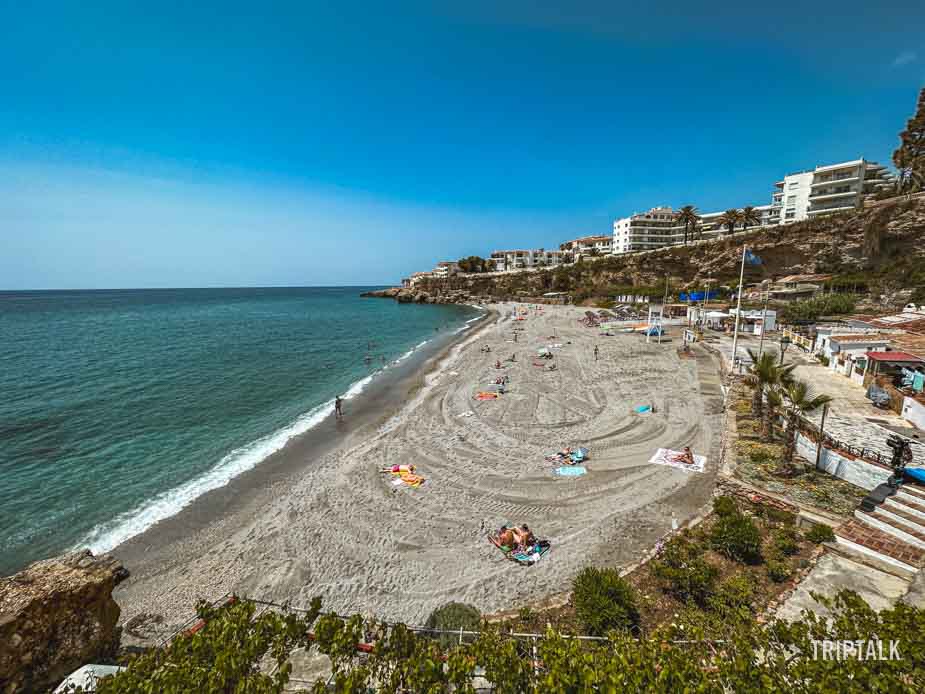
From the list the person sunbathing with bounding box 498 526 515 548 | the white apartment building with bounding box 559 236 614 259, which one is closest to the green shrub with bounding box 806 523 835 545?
the person sunbathing with bounding box 498 526 515 548

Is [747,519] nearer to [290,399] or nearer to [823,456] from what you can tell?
[823,456]

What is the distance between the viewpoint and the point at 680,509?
11.8 meters

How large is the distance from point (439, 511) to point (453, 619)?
4.76 meters

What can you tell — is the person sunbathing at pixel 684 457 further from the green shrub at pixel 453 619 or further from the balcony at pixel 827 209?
the balcony at pixel 827 209

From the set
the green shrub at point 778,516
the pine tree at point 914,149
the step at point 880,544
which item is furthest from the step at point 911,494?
the pine tree at point 914,149

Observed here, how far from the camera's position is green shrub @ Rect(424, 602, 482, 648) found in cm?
745

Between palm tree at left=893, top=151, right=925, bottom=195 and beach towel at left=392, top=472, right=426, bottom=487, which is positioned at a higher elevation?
palm tree at left=893, top=151, right=925, bottom=195

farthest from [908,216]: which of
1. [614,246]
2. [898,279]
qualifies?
[614,246]

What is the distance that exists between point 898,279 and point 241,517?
68.2 metres

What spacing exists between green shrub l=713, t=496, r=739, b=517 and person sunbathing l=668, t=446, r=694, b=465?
299 centimetres

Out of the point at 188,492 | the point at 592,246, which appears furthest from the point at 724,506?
the point at 592,246

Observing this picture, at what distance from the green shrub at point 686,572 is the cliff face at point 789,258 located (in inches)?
2155

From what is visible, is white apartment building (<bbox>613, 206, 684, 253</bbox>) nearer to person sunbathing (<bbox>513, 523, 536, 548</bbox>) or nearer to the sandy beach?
the sandy beach

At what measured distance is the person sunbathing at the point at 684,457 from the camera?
14.3 meters
